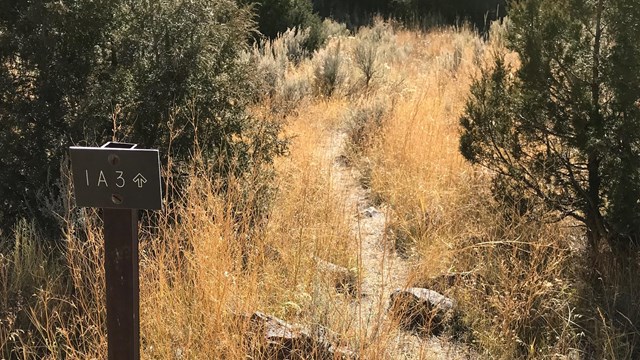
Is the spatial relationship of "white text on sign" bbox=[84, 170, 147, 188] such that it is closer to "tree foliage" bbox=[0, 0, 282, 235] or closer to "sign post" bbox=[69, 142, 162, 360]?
"sign post" bbox=[69, 142, 162, 360]

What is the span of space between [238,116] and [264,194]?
67 centimetres

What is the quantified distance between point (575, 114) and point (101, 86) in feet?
9.98

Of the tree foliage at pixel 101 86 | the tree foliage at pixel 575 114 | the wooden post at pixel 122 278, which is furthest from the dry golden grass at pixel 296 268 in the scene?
the wooden post at pixel 122 278

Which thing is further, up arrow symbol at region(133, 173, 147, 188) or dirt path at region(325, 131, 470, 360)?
dirt path at region(325, 131, 470, 360)

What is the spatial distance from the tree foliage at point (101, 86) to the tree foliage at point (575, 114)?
6.02ft

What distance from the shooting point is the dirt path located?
2939 millimetres

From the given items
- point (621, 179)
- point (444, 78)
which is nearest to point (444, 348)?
point (621, 179)

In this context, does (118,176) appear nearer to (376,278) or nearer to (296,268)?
(296,268)

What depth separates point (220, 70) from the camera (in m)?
4.71

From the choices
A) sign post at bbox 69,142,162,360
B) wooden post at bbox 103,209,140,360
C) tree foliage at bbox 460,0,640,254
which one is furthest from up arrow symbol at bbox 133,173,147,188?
tree foliage at bbox 460,0,640,254

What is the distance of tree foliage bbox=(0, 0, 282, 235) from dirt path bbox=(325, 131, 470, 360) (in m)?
1.06

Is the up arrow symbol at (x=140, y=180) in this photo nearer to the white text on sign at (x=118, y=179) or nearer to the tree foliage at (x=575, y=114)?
the white text on sign at (x=118, y=179)

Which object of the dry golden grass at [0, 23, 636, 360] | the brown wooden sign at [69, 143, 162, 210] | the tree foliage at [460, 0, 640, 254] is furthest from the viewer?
the tree foliage at [460, 0, 640, 254]

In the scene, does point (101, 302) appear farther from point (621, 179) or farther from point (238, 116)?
point (621, 179)
